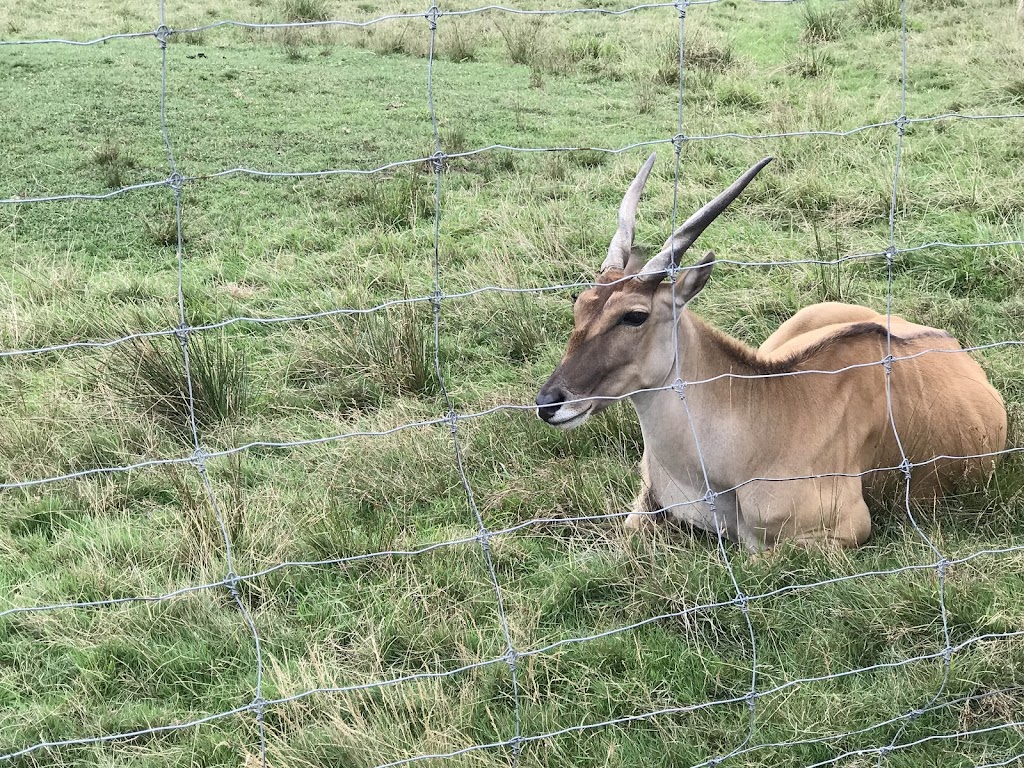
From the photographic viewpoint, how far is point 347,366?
4688 mm

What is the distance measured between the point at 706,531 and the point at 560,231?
2.57 m

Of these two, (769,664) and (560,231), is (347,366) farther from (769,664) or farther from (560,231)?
(769,664)

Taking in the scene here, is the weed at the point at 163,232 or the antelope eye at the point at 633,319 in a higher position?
the antelope eye at the point at 633,319

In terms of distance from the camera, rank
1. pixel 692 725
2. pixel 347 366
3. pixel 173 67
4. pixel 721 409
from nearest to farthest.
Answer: pixel 692 725
pixel 721 409
pixel 347 366
pixel 173 67

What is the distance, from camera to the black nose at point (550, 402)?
136 inches

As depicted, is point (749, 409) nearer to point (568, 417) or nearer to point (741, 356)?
point (741, 356)

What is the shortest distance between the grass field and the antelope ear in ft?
1.20

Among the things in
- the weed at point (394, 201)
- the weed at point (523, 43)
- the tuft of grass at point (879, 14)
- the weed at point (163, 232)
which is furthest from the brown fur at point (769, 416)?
the tuft of grass at point (879, 14)

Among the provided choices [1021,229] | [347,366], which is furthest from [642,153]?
[347,366]

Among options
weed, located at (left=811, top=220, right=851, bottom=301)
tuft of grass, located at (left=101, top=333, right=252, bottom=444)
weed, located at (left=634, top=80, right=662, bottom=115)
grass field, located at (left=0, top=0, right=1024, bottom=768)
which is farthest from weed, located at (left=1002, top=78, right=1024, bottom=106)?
tuft of grass, located at (left=101, top=333, right=252, bottom=444)

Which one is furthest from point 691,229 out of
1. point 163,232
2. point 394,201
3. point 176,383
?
point 163,232

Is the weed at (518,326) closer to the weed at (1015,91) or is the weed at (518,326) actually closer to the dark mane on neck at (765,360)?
the dark mane on neck at (765,360)

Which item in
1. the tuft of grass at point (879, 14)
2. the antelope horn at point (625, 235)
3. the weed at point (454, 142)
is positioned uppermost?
the tuft of grass at point (879, 14)

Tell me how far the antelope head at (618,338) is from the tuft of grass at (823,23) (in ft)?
23.3
